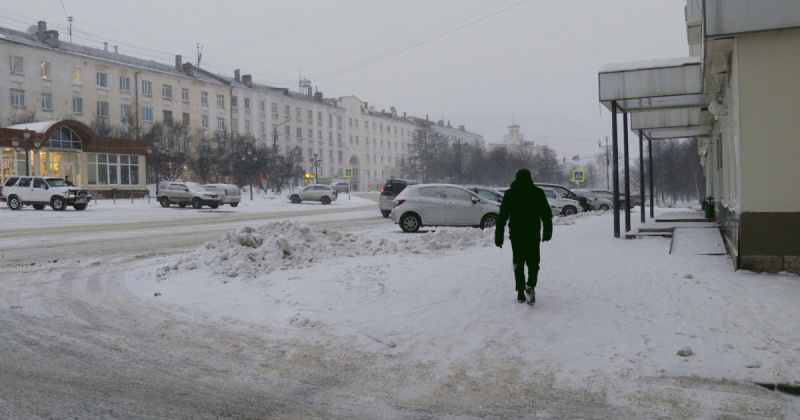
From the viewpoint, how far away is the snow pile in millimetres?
10047

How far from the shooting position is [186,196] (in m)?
38.8

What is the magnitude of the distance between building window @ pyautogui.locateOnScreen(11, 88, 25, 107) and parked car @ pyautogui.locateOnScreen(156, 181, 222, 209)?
26.2 metres

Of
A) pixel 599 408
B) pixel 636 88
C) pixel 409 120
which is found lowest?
pixel 599 408

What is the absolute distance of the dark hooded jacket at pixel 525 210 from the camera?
23.7 ft

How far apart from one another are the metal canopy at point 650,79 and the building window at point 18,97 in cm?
5788

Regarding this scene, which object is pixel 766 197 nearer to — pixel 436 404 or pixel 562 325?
pixel 562 325

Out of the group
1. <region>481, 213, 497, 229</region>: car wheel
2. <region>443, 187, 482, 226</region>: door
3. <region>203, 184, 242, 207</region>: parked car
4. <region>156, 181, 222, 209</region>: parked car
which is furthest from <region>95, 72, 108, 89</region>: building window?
<region>481, 213, 497, 229</region>: car wheel

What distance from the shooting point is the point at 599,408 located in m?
4.41

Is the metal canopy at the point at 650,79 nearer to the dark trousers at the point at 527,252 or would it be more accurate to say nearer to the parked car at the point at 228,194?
the dark trousers at the point at 527,252

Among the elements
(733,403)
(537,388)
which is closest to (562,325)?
A: (537,388)

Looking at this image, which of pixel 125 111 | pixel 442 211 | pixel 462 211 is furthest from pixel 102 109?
pixel 462 211

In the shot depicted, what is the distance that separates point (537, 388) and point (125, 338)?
443 cm

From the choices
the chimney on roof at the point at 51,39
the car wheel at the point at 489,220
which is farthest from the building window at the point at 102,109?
the car wheel at the point at 489,220

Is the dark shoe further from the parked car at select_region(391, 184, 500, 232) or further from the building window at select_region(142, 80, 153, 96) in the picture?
the building window at select_region(142, 80, 153, 96)
